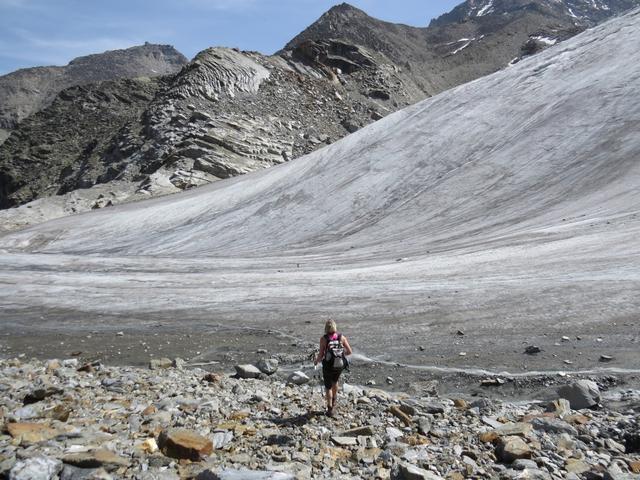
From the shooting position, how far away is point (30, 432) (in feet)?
15.0

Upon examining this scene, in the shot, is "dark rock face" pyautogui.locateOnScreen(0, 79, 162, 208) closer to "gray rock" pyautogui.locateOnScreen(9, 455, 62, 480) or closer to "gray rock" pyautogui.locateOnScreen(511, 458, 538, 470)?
"gray rock" pyautogui.locateOnScreen(9, 455, 62, 480)

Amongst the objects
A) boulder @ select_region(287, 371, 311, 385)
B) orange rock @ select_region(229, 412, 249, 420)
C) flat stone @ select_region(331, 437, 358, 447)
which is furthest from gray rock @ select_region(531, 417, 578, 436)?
boulder @ select_region(287, 371, 311, 385)

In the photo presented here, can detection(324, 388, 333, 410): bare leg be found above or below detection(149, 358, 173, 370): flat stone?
above

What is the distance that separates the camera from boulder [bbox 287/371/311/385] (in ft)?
24.8

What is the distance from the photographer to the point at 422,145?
74.4 feet

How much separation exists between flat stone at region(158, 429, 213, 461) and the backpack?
169 centimetres

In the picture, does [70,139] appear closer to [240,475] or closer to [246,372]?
[246,372]

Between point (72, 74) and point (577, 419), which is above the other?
point (72, 74)

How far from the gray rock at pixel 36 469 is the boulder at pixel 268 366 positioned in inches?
167

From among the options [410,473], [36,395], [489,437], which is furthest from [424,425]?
[36,395]

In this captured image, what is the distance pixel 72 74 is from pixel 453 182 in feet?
509

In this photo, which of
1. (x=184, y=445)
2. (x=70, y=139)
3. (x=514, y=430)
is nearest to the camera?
(x=184, y=445)

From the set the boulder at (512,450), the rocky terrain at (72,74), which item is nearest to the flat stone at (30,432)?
the boulder at (512,450)

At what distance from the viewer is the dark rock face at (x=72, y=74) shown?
121375 millimetres
